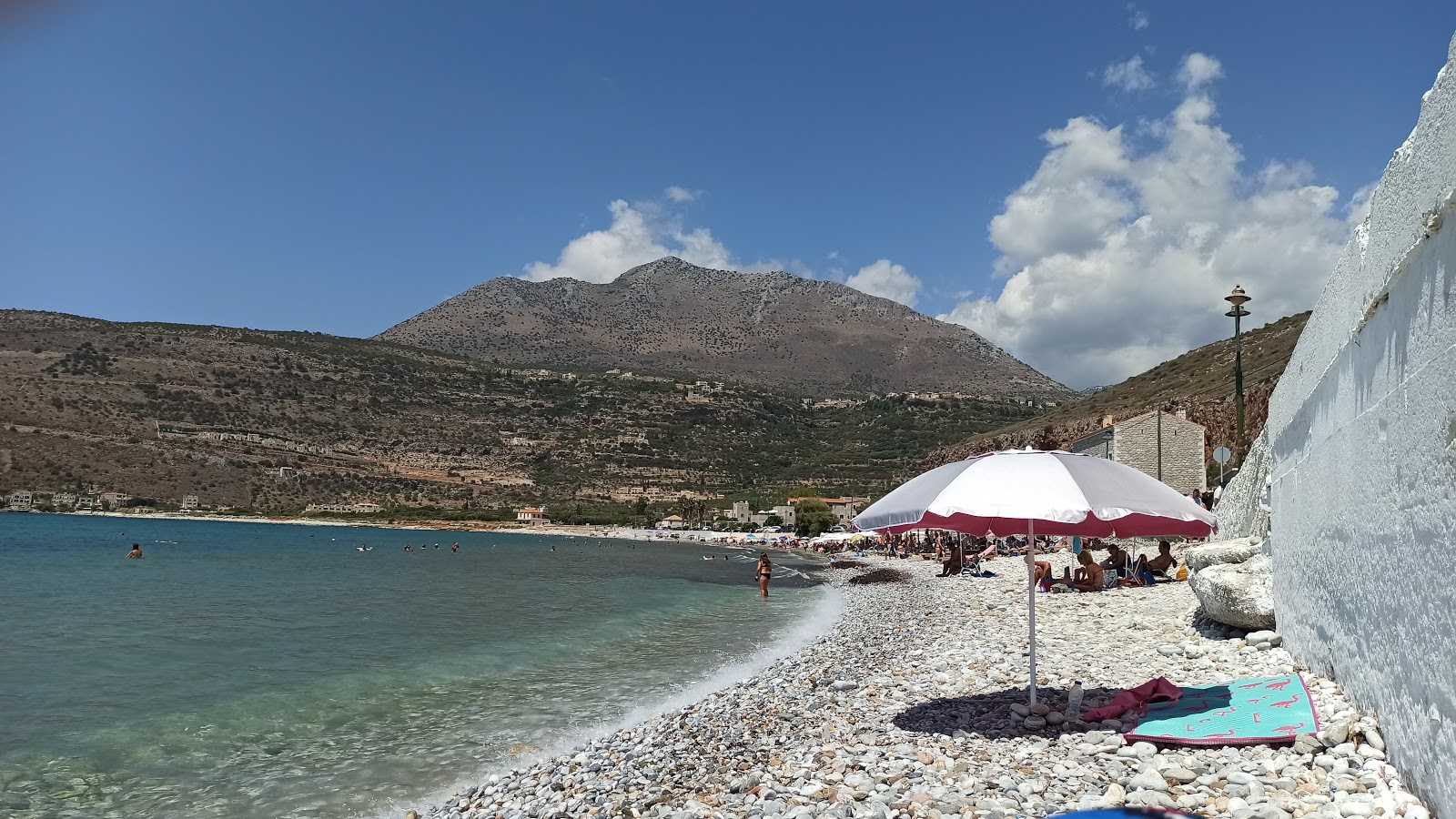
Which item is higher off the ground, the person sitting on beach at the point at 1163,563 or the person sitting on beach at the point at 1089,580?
the person sitting on beach at the point at 1163,563

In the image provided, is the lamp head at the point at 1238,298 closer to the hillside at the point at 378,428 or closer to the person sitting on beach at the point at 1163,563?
the person sitting on beach at the point at 1163,563

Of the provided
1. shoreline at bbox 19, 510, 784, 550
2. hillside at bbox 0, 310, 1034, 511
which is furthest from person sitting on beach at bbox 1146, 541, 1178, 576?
hillside at bbox 0, 310, 1034, 511

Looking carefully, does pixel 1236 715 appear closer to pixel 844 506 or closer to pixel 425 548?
pixel 425 548

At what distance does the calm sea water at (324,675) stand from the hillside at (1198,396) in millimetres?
21426

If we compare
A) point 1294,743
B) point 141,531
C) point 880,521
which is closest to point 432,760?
point 880,521

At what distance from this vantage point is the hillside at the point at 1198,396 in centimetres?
3947

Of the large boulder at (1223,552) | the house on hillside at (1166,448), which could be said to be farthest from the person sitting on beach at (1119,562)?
the large boulder at (1223,552)

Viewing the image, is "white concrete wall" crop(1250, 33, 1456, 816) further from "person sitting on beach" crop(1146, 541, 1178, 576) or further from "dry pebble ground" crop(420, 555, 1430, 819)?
"person sitting on beach" crop(1146, 541, 1178, 576)

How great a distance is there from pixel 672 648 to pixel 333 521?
269 feet

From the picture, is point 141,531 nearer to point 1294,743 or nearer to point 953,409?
point 1294,743

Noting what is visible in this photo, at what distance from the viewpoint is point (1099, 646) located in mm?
10672

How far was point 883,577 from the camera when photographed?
33281mm

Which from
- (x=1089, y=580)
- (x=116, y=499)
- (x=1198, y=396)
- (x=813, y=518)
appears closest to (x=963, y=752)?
(x=1089, y=580)

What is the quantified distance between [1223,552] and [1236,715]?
17.2 feet
